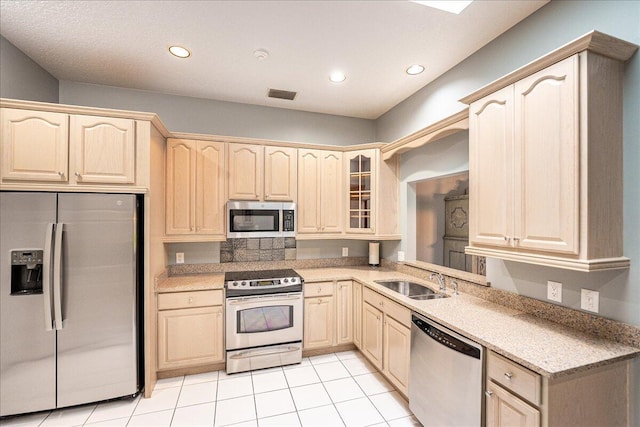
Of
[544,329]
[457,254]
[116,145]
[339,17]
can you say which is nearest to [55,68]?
[116,145]

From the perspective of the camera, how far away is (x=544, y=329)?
167 centimetres

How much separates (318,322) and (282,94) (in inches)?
100

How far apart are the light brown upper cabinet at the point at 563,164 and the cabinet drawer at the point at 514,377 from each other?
0.57 metres

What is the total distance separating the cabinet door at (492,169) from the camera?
1.76 metres

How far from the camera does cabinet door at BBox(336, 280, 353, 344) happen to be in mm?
3168

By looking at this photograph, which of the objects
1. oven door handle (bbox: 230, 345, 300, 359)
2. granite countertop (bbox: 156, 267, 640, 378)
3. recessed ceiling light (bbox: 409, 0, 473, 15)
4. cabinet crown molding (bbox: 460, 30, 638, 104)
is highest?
recessed ceiling light (bbox: 409, 0, 473, 15)

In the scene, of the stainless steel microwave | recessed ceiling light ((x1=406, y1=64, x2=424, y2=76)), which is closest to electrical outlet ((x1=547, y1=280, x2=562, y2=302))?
recessed ceiling light ((x1=406, y1=64, x2=424, y2=76))

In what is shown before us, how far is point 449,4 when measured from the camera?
6.26ft

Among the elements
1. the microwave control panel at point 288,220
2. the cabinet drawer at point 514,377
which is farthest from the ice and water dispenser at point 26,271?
the cabinet drawer at point 514,377

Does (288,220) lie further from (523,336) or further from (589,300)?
(589,300)

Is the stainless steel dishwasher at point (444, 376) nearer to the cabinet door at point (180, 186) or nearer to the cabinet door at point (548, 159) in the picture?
the cabinet door at point (548, 159)

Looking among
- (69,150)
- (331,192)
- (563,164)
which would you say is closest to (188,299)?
(69,150)

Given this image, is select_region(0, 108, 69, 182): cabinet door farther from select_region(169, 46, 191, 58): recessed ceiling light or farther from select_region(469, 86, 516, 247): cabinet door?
select_region(469, 86, 516, 247): cabinet door

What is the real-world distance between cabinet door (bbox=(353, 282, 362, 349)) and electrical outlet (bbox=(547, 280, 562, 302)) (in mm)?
1652
